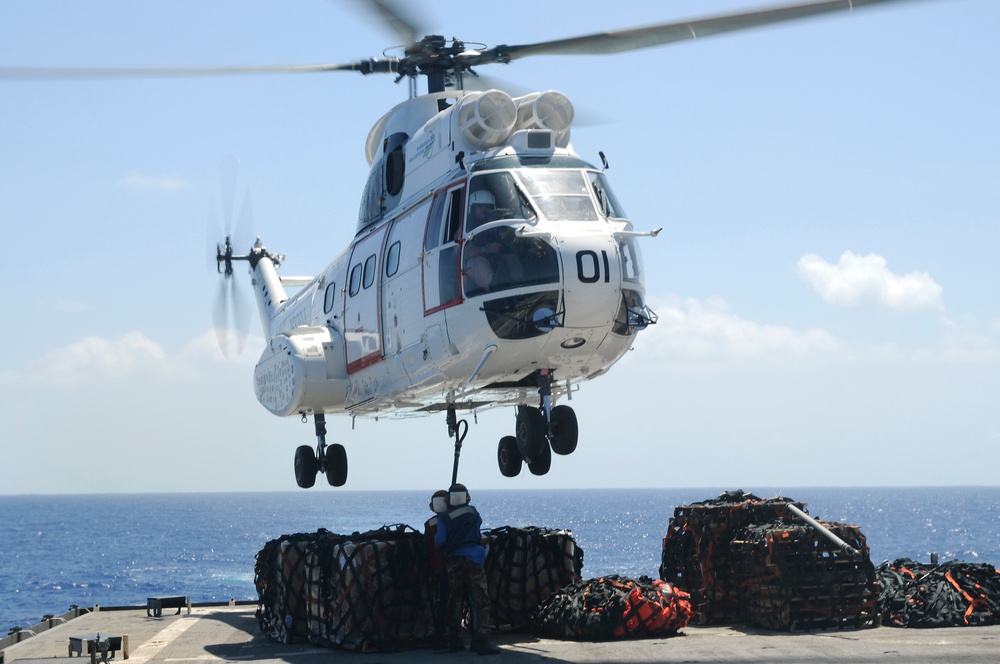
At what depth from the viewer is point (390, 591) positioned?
44.6ft

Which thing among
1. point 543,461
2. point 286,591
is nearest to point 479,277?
point 543,461

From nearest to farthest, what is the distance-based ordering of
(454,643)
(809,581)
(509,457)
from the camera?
(454,643), (809,581), (509,457)

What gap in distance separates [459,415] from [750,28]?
321 inches

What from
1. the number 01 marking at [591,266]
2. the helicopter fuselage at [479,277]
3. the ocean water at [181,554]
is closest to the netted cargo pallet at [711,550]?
the helicopter fuselage at [479,277]

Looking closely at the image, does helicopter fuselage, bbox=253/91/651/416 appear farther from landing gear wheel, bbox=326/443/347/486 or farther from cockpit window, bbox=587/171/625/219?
landing gear wheel, bbox=326/443/347/486

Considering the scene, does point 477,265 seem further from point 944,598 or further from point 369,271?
point 944,598

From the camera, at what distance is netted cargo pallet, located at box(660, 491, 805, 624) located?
51.0 ft

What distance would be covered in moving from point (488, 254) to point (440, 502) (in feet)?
9.56

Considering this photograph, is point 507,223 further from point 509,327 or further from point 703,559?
point 703,559

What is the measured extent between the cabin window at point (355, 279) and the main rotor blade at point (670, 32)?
150 inches

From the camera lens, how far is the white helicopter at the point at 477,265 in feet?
43.3

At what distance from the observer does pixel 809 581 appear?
1424cm

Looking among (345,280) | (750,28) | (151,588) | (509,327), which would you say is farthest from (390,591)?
(151,588)

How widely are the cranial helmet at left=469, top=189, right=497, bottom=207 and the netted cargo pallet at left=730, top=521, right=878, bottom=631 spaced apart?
17.7 ft
